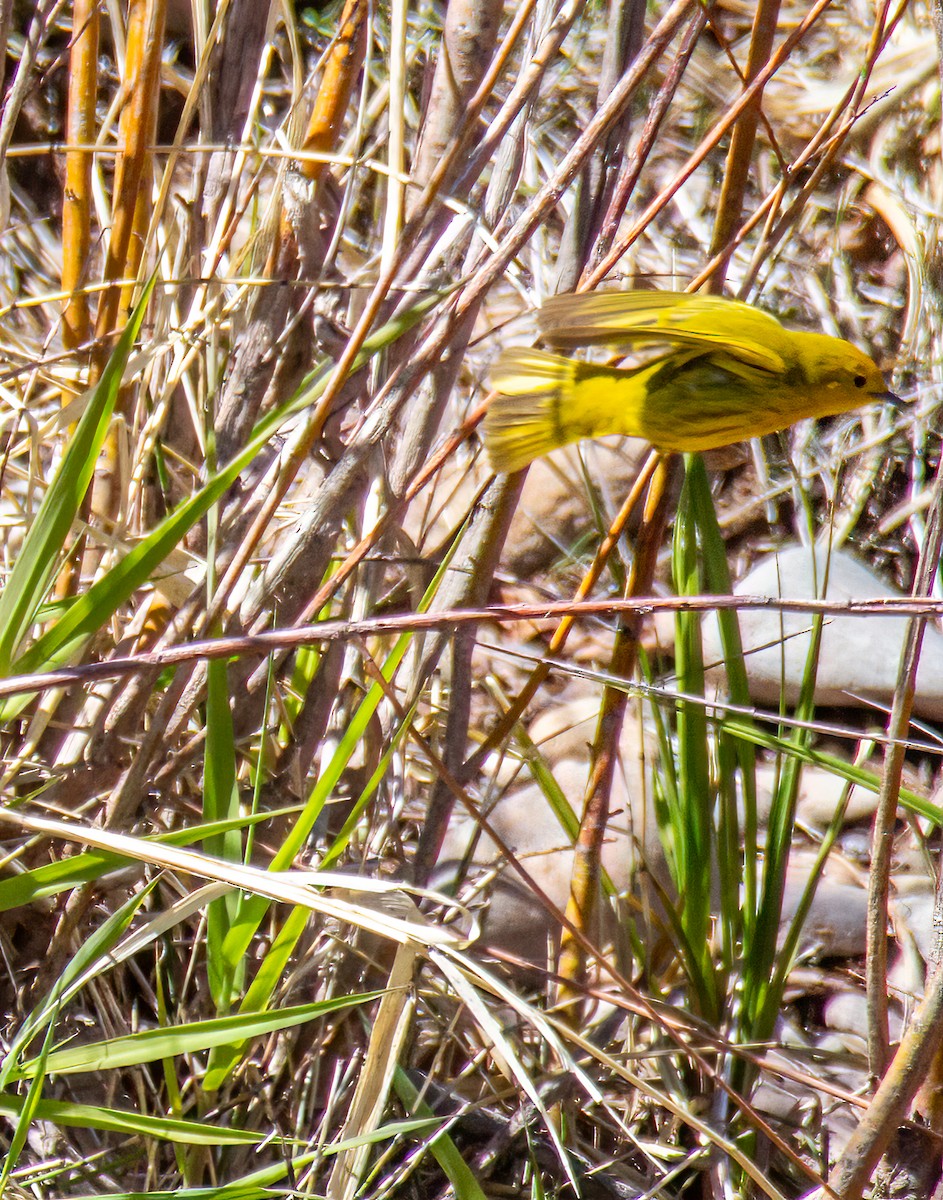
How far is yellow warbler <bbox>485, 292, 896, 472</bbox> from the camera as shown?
1.19 metres

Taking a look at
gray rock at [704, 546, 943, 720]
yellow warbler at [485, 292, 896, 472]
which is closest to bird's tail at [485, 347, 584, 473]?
yellow warbler at [485, 292, 896, 472]

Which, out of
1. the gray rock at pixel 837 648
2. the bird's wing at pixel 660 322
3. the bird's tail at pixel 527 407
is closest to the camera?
the bird's wing at pixel 660 322

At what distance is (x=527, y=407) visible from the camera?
1366mm

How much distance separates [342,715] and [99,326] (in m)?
0.60

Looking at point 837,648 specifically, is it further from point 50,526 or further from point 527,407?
point 50,526

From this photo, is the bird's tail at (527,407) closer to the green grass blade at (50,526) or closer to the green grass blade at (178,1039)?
the green grass blade at (50,526)

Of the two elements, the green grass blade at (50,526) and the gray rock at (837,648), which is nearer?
the green grass blade at (50,526)

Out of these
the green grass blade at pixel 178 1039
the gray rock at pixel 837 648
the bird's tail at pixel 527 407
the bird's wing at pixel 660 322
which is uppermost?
the bird's wing at pixel 660 322

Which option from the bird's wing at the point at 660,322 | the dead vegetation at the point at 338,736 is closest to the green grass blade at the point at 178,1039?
the dead vegetation at the point at 338,736

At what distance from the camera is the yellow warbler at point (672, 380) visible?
46.8 inches

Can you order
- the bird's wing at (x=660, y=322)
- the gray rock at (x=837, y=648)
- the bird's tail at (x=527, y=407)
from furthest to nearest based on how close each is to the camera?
the gray rock at (x=837, y=648)
the bird's tail at (x=527, y=407)
the bird's wing at (x=660, y=322)

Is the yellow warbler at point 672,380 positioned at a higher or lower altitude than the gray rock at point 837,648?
higher

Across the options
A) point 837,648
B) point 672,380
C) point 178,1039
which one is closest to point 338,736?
point 178,1039

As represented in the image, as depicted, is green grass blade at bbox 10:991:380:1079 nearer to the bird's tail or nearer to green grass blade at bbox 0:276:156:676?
green grass blade at bbox 0:276:156:676
